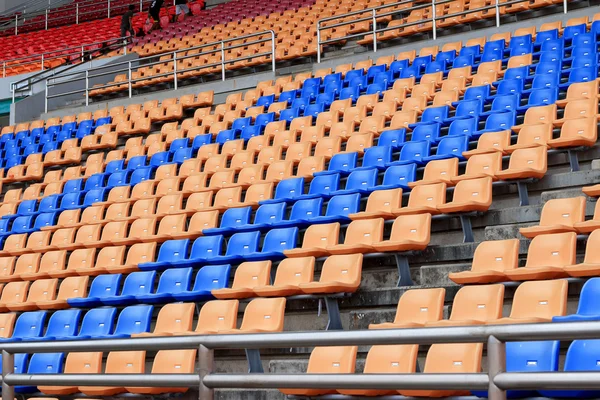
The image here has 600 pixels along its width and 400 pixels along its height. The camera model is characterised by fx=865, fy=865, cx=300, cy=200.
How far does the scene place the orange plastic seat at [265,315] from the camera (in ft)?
17.4

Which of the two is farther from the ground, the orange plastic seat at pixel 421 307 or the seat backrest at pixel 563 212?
the seat backrest at pixel 563 212

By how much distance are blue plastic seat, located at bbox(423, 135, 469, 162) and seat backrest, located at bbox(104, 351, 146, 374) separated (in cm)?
312

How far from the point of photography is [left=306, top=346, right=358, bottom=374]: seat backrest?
14.3 feet

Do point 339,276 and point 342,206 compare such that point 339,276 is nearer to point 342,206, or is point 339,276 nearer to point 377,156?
point 342,206

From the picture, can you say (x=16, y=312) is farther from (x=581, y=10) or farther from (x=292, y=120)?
(x=581, y=10)

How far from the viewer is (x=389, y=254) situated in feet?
19.3

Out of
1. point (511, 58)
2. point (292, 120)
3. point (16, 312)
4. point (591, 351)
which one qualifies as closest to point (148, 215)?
point (16, 312)

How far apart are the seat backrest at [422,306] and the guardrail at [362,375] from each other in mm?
1887

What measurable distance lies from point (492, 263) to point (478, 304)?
593 millimetres

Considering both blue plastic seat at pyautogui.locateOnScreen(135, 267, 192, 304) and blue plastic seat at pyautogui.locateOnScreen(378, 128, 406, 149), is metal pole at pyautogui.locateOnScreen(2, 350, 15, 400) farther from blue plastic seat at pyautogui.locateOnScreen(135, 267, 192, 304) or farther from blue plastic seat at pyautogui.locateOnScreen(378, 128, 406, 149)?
blue plastic seat at pyautogui.locateOnScreen(378, 128, 406, 149)

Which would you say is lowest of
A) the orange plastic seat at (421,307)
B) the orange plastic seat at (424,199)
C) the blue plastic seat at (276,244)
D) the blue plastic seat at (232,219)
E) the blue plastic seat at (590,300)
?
the blue plastic seat at (590,300)

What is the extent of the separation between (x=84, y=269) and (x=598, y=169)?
4.48m

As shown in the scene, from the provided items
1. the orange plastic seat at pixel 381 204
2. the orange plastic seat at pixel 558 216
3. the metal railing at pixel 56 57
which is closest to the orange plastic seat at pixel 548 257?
the orange plastic seat at pixel 558 216

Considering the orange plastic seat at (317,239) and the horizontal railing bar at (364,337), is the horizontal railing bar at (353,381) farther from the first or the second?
the orange plastic seat at (317,239)
